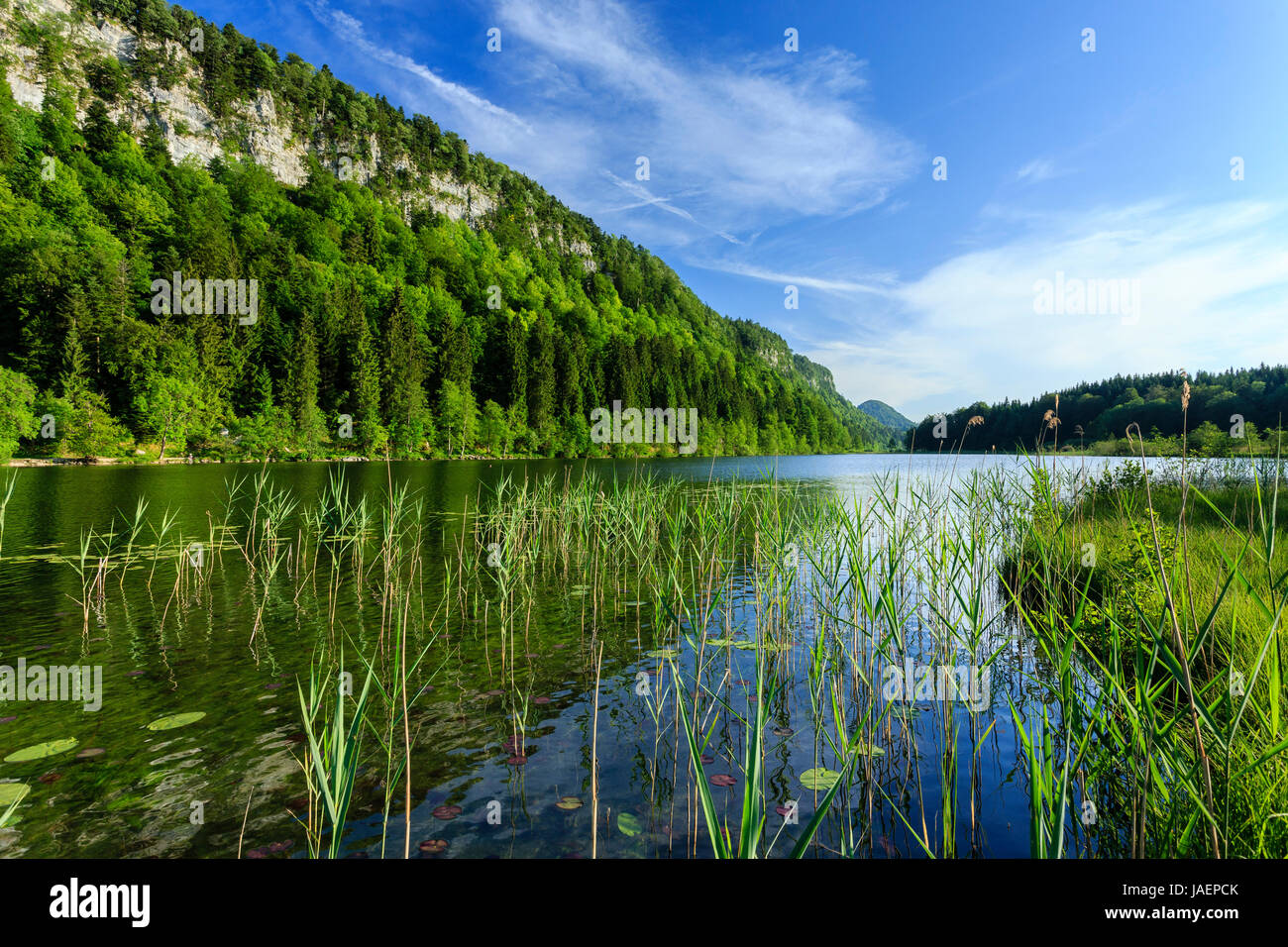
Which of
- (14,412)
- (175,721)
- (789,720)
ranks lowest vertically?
(789,720)

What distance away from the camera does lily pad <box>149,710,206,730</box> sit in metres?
4.53

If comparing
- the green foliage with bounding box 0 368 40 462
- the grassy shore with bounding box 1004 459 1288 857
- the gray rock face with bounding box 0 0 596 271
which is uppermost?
the gray rock face with bounding box 0 0 596 271

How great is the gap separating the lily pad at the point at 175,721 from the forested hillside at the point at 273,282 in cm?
1911

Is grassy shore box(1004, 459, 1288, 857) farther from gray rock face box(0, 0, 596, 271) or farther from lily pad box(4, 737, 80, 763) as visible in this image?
gray rock face box(0, 0, 596, 271)

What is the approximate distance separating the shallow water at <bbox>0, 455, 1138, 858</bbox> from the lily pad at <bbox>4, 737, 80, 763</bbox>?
0.28 feet

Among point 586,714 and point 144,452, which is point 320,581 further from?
A: point 144,452

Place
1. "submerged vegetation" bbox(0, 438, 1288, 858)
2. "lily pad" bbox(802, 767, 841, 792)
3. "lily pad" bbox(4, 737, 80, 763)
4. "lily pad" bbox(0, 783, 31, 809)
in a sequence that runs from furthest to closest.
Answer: "lily pad" bbox(4, 737, 80, 763) → "lily pad" bbox(802, 767, 841, 792) → "lily pad" bbox(0, 783, 31, 809) → "submerged vegetation" bbox(0, 438, 1288, 858)

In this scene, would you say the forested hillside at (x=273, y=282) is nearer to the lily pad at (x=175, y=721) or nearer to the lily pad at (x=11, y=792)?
the lily pad at (x=175, y=721)
